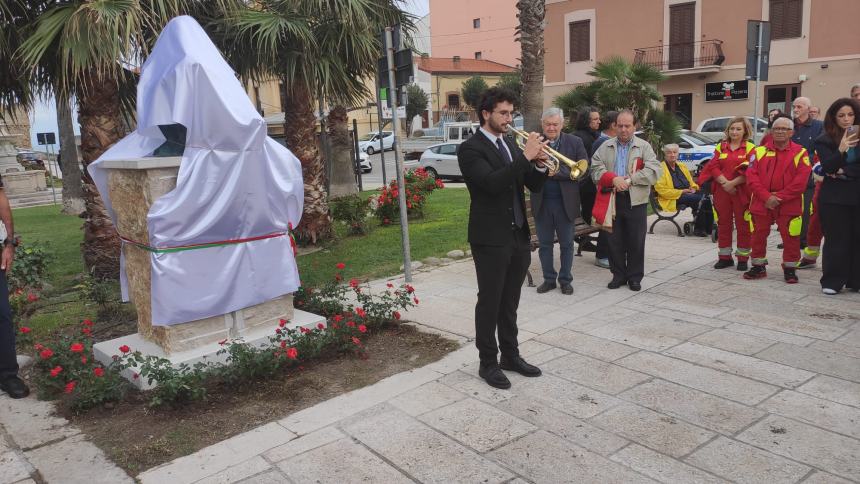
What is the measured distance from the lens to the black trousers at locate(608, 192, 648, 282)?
6.48m

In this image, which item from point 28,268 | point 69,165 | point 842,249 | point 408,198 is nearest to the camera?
point 842,249

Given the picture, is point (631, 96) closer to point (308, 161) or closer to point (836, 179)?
point (308, 161)

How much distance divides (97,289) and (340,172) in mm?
11069

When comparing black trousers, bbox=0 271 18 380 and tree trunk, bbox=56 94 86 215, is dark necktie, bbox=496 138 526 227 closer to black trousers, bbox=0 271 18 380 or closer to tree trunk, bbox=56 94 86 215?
black trousers, bbox=0 271 18 380

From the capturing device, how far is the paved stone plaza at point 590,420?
3.22 m

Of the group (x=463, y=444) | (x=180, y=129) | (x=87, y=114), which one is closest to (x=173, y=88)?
(x=180, y=129)

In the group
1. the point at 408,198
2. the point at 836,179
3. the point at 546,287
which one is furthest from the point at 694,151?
the point at 546,287

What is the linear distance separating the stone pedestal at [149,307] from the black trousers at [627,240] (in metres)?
3.16

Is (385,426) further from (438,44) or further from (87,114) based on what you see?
(438,44)

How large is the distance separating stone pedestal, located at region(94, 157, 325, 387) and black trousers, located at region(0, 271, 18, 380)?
1.84 feet

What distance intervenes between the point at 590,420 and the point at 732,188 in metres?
4.35

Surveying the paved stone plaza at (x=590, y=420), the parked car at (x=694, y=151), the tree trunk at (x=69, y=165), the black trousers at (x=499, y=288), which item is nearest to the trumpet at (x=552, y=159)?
the black trousers at (x=499, y=288)

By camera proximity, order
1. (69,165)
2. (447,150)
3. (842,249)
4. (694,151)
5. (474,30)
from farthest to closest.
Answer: (474,30) < (447,150) < (694,151) < (69,165) < (842,249)

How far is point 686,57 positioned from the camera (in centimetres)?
2766
